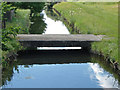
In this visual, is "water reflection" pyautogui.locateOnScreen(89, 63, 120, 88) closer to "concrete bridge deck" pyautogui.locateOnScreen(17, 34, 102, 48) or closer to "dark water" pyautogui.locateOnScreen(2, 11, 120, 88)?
"dark water" pyautogui.locateOnScreen(2, 11, 120, 88)

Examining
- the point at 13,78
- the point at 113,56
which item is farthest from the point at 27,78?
the point at 113,56

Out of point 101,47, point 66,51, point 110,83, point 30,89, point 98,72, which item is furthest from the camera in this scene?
point 66,51

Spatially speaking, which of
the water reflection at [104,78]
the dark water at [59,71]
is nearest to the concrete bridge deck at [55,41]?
the dark water at [59,71]

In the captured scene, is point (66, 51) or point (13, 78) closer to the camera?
point (13, 78)

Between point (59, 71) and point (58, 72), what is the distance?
0.27 m

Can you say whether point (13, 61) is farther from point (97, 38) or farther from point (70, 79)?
point (97, 38)

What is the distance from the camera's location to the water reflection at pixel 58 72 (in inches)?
489

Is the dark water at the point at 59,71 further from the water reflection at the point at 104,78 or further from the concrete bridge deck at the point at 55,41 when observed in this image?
the concrete bridge deck at the point at 55,41

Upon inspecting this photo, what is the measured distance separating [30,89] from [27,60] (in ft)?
18.1

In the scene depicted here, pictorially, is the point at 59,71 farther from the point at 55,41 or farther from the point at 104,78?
the point at 55,41

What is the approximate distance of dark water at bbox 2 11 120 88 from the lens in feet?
40.9

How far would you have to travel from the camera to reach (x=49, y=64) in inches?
642

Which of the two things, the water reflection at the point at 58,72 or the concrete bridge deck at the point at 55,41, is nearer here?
the water reflection at the point at 58,72

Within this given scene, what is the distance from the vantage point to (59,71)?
14.6m
